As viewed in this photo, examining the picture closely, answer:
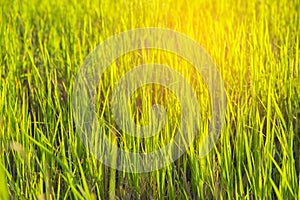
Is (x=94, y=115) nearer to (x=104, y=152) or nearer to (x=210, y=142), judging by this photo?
(x=104, y=152)

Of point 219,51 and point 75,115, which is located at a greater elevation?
point 219,51

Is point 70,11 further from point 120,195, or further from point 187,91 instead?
point 120,195

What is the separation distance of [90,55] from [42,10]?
38.6 inches

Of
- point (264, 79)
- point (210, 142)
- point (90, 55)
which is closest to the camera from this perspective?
point (210, 142)

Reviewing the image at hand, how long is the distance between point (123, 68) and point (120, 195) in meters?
0.67

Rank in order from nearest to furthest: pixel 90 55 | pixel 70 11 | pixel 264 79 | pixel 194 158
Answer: pixel 194 158
pixel 264 79
pixel 90 55
pixel 70 11

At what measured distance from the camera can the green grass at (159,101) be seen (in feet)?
3.50

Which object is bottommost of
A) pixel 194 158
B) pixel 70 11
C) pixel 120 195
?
pixel 120 195

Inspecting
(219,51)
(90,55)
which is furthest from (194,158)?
(90,55)

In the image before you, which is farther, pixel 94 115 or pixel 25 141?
pixel 94 115

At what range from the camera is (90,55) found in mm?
1861

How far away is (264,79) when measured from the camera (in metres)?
1.53

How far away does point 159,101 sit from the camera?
1.59m

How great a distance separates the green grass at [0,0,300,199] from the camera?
3.50 ft
